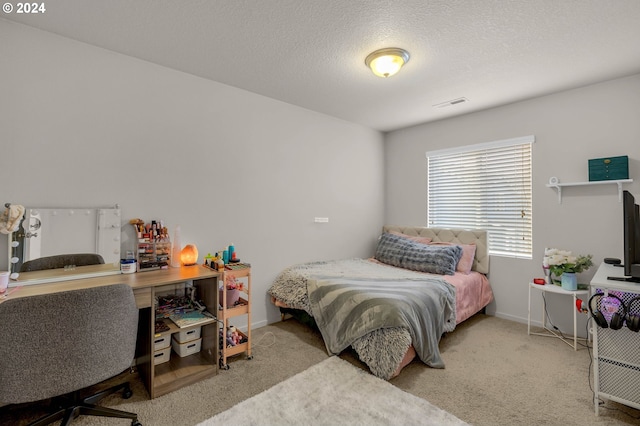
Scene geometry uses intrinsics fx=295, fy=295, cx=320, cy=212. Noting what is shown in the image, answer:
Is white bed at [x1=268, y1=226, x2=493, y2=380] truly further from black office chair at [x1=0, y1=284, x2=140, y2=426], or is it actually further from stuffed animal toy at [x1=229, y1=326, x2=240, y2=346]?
black office chair at [x1=0, y1=284, x2=140, y2=426]

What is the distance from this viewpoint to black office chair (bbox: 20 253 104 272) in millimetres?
2004

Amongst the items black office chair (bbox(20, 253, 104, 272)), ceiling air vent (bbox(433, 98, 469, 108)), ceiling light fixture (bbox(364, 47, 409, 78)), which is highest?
ceiling air vent (bbox(433, 98, 469, 108))

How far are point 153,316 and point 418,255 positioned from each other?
2.76 m

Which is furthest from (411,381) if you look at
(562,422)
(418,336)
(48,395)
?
(48,395)

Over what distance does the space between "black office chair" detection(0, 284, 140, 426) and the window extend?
3720 millimetres

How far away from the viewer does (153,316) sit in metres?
1.93

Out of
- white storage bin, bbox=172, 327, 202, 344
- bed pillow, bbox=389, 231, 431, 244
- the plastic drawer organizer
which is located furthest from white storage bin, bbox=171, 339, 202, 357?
bed pillow, bbox=389, 231, 431, 244

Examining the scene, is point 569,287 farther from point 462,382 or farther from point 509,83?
point 509,83

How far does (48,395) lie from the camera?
4.42 ft

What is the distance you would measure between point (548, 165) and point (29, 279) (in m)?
4.58

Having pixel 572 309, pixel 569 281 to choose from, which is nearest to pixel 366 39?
pixel 569 281

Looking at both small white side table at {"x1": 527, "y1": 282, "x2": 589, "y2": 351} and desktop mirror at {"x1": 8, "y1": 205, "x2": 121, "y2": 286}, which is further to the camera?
small white side table at {"x1": 527, "y1": 282, "x2": 589, "y2": 351}

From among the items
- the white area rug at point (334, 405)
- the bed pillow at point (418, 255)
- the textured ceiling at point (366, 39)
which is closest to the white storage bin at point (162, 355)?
the white area rug at point (334, 405)

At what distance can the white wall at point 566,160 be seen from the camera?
2.74 meters
